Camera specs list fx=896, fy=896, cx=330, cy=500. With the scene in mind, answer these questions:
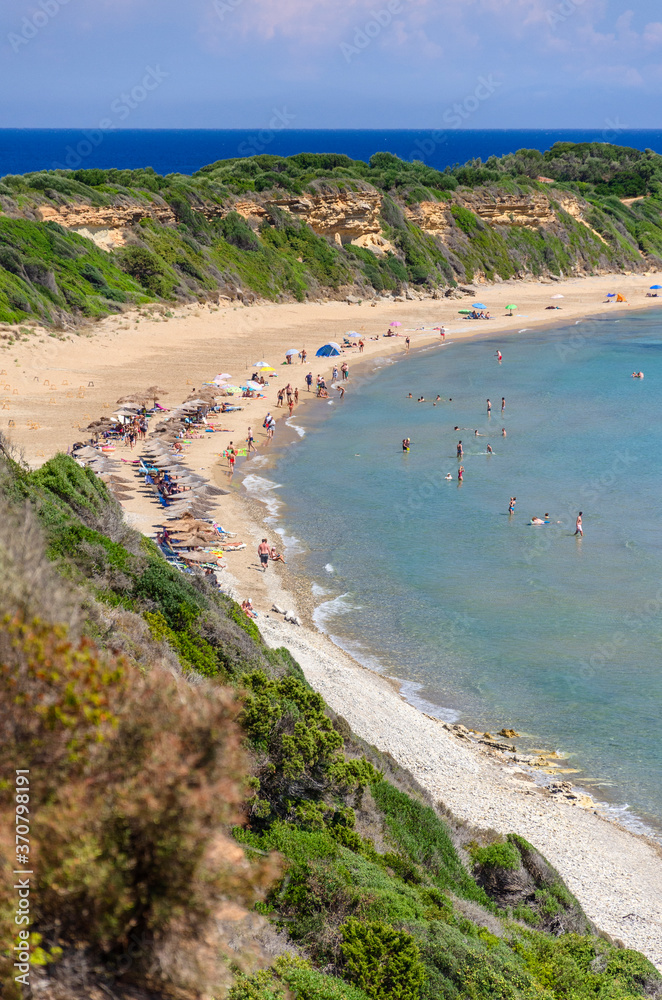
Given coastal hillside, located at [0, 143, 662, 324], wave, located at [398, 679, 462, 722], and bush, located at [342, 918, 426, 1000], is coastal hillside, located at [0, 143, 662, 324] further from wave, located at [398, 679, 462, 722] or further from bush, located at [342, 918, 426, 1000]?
bush, located at [342, 918, 426, 1000]

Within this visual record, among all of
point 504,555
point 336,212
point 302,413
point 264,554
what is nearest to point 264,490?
point 264,554

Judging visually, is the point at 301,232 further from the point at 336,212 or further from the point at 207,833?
the point at 207,833

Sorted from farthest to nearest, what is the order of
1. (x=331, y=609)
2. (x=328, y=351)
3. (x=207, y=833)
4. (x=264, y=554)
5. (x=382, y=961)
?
(x=328, y=351) → (x=264, y=554) → (x=331, y=609) → (x=382, y=961) → (x=207, y=833)

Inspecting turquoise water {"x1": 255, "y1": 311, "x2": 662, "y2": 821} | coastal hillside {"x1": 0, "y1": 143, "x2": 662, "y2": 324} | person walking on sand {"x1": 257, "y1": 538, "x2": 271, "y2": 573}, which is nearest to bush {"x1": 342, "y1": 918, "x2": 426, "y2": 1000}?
turquoise water {"x1": 255, "y1": 311, "x2": 662, "y2": 821}

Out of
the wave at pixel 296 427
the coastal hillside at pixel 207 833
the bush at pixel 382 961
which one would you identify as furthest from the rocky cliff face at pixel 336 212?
the bush at pixel 382 961

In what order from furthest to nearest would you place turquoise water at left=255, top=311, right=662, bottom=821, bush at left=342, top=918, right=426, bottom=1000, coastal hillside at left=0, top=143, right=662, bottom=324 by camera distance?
1. coastal hillside at left=0, top=143, right=662, bottom=324
2. turquoise water at left=255, top=311, right=662, bottom=821
3. bush at left=342, top=918, right=426, bottom=1000

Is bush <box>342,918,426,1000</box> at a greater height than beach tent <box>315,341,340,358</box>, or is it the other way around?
beach tent <box>315,341,340,358</box>
